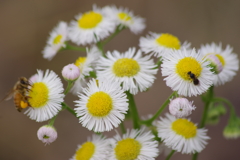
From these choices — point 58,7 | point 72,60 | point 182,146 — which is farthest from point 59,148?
point 182,146

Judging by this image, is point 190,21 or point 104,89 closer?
point 104,89

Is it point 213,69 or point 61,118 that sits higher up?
point 213,69

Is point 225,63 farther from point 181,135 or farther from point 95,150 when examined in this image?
point 95,150

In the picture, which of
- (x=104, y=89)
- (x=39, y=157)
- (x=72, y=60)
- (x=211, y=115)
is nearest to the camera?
(x=104, y=89)

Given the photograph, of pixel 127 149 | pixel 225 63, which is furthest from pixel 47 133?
pixel 225 63

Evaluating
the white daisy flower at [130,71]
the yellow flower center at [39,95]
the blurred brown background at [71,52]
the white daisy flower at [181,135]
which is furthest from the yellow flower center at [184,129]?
the blurred brown background at [71,52]

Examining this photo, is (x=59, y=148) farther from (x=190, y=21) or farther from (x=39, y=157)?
(x=190, y=21)
